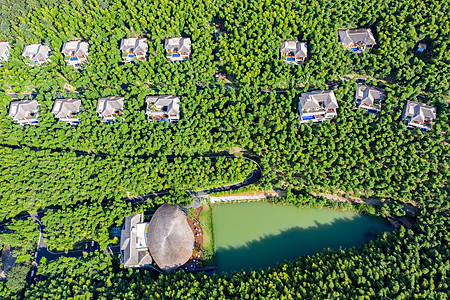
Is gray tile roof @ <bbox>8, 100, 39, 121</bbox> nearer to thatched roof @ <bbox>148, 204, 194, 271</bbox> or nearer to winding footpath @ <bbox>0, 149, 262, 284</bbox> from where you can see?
winding footpath @ <bbox>0, 149, 262, 284</bbox>

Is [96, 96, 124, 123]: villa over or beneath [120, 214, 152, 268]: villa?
over

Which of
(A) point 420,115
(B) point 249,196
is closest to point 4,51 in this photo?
(B) point 249,196

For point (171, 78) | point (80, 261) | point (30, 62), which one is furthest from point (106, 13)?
point (80, 261)

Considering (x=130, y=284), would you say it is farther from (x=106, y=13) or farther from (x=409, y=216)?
(x=106, y=13)

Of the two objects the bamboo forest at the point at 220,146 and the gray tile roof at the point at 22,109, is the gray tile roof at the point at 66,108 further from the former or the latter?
the gray tile roof at the point at 22,109

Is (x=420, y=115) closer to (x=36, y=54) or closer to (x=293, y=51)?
(x=293, y=51)

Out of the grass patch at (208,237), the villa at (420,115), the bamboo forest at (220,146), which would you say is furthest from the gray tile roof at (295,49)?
the grass patch at (208,237)

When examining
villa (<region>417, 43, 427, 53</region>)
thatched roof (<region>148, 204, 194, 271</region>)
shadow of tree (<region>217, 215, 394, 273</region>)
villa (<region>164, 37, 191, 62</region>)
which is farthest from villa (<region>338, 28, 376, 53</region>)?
thatched roof (<region>148, 204, 194, 271</region>)

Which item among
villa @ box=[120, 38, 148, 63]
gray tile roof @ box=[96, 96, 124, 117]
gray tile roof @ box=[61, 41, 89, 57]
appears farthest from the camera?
gray tile roof @ box=[61, 41, 89, 57]
